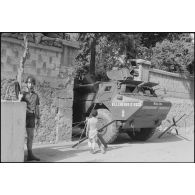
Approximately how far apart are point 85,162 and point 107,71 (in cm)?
357

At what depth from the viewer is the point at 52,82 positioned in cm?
802

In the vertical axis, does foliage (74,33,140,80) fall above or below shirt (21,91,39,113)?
above

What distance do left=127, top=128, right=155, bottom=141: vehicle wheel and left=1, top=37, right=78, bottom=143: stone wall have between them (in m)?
1.97

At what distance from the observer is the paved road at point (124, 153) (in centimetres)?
624

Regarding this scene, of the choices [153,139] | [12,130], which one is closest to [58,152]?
[12,130]

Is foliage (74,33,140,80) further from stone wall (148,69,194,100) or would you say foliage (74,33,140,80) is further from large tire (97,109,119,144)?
stone wall (148,69,194,100)

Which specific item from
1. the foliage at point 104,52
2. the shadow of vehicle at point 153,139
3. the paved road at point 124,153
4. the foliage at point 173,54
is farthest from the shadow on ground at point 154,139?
the foliage at point 173,54

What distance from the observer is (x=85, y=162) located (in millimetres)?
5934

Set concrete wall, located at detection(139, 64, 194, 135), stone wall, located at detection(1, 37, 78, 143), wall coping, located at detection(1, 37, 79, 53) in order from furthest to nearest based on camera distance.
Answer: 1. concrete wall, located at detection(139, 64, 194, 135)
2. stone wall, located at detection(1, 37, 78, 143)
3. wall coping, located at detection(1, 37, 79, 53)

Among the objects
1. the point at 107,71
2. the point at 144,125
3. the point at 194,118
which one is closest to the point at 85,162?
the point at 144,125

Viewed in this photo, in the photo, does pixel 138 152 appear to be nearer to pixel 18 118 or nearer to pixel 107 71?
pixel 107 71

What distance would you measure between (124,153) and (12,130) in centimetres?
282

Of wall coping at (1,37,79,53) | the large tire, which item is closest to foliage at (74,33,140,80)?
wall coping at (1,37,79,53)

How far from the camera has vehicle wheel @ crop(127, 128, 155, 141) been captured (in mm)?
9219
